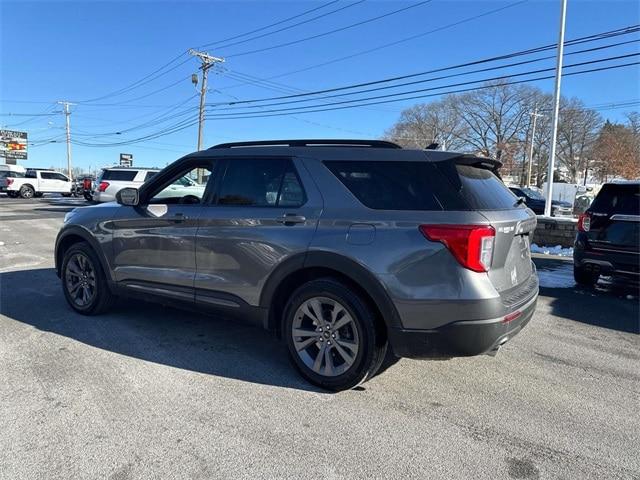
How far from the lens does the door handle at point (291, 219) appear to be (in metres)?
3.58

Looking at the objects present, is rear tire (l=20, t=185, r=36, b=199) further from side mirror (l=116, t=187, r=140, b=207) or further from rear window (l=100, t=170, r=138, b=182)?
side mirror (l=116, t=187, r=140, b=207)

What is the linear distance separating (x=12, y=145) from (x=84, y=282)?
263 feet

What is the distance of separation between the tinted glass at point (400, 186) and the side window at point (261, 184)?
42 cm

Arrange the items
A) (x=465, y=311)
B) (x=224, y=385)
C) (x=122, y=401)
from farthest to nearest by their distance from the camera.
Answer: (x=224, y=385), (x=122, y=401), (x=465, y=311)

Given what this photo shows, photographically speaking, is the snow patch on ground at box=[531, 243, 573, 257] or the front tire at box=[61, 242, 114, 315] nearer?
the front tire at box=[61, 242, 114, 315]

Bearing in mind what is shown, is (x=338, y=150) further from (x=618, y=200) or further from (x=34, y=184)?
(x=34, y=184)

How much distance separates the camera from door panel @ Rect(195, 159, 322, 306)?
359 centimetres

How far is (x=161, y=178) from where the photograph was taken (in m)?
4.58

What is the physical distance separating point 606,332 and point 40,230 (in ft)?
46.3

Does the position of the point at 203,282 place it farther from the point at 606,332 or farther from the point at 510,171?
the point at 510,171

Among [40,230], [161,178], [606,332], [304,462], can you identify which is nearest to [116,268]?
[161,178]

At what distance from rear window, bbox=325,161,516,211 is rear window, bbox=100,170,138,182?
58.2ft

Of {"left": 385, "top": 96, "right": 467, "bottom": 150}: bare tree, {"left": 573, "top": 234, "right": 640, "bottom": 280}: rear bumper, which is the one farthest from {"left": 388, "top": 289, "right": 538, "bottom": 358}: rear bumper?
{"left": 385, "top": 96, "right": 467, "bottom": 150}: bare tree

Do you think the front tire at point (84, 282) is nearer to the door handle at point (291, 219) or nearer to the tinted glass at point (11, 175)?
the door handle at point (291, 219)
